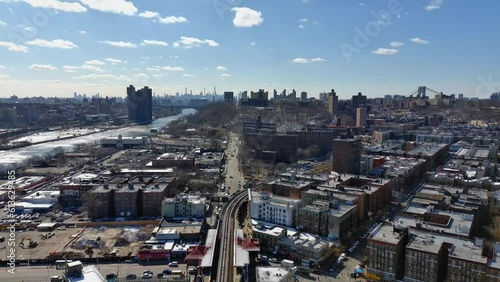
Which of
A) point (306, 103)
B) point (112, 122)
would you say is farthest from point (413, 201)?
point (112, 122)

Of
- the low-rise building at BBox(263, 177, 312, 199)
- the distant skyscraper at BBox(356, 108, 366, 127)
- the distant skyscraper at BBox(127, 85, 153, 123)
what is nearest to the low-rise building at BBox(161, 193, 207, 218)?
the low-rise building at BBox(263, 177, 312, 199)

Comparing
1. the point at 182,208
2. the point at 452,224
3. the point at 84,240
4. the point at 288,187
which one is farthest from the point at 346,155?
the point at 84,240

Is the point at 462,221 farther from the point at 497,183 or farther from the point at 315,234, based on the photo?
the point at 497,183

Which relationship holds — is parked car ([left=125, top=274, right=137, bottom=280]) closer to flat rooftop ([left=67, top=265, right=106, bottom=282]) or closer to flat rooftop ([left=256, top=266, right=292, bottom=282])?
flat rooftop ([left=67, top=265, right=106, bottom=282])

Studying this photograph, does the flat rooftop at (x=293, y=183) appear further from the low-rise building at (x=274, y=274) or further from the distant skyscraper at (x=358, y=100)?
the distant skyscraper at (x=358, y=100)

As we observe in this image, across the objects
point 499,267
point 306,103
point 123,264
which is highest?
point 306,103

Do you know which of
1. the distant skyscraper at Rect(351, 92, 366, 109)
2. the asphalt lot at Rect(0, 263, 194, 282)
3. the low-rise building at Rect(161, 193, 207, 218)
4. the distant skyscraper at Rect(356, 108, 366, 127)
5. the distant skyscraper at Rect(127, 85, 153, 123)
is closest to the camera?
the asphalt lot at Rect(0, 263, 194, 282)

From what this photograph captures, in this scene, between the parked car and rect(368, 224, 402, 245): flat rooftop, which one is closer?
the parked car
